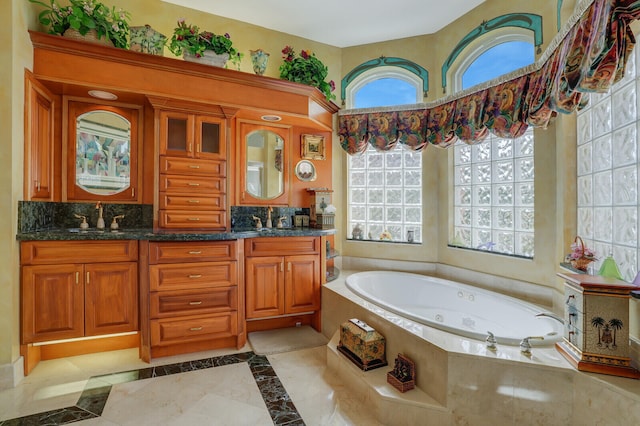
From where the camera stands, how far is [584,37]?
4.84ft

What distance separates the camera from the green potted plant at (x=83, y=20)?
2.18m

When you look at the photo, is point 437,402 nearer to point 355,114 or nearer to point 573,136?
point 573,136

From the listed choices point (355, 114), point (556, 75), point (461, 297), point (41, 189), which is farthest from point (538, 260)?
point (41, 189)

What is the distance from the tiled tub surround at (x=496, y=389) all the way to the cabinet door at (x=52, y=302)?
2.09 metres

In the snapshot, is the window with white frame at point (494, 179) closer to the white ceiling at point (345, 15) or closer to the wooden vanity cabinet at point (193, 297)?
the white ceiling at point (345, 15)

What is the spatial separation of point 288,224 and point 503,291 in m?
2.15

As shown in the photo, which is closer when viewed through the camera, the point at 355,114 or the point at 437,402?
the point at 437,402

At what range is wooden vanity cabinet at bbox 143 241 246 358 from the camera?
227 cm

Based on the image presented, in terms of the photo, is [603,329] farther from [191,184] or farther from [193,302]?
[191,184]

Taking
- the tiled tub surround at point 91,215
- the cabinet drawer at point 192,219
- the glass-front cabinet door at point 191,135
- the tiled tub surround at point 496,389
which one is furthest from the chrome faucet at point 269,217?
the tiled tub surround at point 496,389

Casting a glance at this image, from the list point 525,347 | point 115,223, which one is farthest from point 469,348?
point 115,223

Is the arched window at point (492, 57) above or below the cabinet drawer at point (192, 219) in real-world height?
above

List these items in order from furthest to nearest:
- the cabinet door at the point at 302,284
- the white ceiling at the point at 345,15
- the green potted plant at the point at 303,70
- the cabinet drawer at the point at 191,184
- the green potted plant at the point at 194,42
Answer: the green potted plant at the point at 303,70
the white ceiling at the point at 345,15
the cabinet door at the point at 302,284
the cabinet drawer at the point at 191,184
the green potted plant at the point at 194,42

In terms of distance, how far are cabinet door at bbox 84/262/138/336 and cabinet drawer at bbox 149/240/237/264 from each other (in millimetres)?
203
